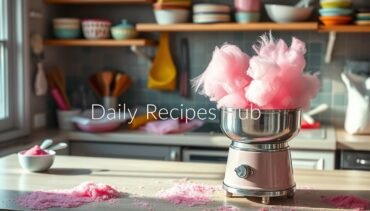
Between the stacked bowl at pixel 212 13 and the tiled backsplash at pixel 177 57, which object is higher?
the stacked bowl at pixel 212 13

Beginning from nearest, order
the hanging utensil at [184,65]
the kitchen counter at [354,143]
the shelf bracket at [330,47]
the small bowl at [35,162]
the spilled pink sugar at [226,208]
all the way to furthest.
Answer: the spilled pink sugar at [226,208], the small bowl at [35,162], the kitchen counter at [354,143], the shelf bracket at [330,47], the hanging utensil at [184,65]

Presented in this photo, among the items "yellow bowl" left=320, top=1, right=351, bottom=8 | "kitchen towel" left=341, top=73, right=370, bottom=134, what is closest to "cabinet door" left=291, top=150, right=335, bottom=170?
"kitchen towel" left=341, top=73, right=370, bottom=134

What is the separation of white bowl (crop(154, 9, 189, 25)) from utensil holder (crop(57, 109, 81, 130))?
78cm

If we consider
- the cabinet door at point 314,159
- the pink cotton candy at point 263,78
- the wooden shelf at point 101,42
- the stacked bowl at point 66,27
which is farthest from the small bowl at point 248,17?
the pink cotton candy at point 263,78

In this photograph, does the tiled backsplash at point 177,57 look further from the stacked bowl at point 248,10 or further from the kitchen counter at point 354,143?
→ the kitchen counter at point 354,143

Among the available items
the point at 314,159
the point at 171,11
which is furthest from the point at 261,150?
the point at 171,11

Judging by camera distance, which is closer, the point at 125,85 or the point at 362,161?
the point at 362,161

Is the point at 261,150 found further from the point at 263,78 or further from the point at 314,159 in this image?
the point at 314,159

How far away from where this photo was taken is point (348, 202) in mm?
1631

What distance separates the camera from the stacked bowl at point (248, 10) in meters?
3.21

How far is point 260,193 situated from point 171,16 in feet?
6.13

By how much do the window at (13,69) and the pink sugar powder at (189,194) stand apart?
5.18ft

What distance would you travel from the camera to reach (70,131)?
10.9 feet

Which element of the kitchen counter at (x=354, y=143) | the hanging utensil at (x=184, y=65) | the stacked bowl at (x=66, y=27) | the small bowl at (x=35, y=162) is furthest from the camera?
the hanging utensil at (x=184, y=65)
